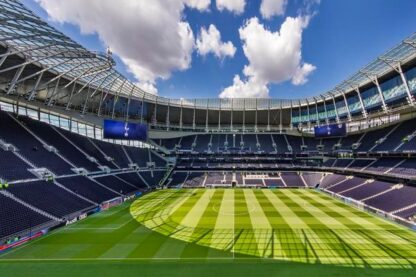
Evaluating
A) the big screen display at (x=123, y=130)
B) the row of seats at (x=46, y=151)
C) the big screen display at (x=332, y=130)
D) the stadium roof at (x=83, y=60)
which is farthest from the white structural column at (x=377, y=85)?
the row of seats at (x=46, y=151)

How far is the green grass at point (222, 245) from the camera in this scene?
1748 cm

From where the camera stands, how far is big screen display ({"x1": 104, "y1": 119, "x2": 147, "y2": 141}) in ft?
171

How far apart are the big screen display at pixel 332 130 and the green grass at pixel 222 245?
1124 inches

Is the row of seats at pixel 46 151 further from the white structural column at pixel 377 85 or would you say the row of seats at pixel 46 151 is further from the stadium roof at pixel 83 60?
the white structural column at pixel 377 85

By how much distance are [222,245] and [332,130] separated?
50.0m

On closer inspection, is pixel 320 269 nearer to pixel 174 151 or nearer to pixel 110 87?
pixel 110 87

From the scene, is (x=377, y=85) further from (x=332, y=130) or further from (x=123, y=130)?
(x=123, y=130)

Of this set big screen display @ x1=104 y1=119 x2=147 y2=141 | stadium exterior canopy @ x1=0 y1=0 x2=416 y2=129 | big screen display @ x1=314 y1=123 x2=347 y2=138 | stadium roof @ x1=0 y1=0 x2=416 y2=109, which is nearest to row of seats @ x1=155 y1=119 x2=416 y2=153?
big screen display @ x1=314 y1=123 x2=347 y2=138

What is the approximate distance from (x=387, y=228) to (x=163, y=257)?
2412 cm

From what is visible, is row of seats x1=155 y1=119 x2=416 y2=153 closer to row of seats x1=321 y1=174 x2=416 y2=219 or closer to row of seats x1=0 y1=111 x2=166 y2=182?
row of seats x1=321 y1=174 x2=416 y2=219

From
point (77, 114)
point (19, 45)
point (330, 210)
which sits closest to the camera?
point (19, 45)

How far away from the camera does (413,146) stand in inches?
1597

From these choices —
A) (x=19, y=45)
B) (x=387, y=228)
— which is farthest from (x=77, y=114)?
(x=387, y=228)

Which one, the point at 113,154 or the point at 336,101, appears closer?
the point at 113,154
